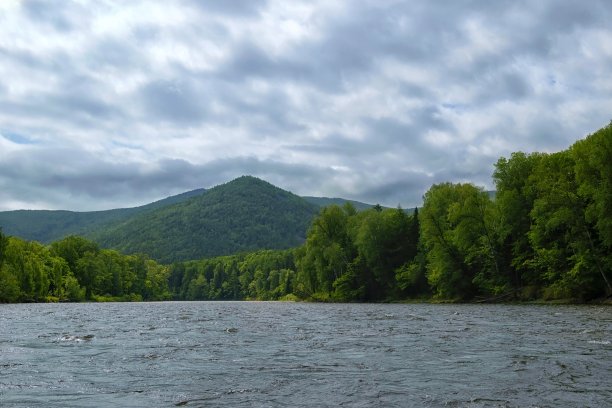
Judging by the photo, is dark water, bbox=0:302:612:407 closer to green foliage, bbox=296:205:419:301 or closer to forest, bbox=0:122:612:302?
forest, bbox=0:122:612:302

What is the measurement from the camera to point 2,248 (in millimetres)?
104375

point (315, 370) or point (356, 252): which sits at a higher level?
point (356, 252)

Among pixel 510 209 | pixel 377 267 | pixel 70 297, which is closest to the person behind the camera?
pixel 510 209

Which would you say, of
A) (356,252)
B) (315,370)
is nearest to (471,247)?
(356,252)

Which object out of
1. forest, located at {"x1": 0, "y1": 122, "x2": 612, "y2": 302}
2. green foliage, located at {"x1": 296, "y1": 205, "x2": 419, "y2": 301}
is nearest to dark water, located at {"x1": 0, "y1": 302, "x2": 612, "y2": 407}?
forest, located at {"x1": 0, "y1": 122, "x2": 612, "y2": 302}

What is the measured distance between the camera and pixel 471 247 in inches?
2896

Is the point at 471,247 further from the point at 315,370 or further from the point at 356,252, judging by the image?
the point at 315,370

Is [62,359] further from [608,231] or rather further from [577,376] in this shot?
[608,231]

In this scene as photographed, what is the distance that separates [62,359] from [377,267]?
79.5m

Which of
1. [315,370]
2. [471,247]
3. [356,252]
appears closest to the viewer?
[315,370]

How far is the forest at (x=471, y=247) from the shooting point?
2146 inches

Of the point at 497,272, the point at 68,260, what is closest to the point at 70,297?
the point at 68,260

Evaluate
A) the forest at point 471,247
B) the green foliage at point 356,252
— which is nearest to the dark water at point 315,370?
the forest at point 471,247

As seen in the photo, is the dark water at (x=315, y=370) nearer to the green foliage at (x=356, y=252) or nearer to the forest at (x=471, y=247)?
the forest at (x=471, y=247)
